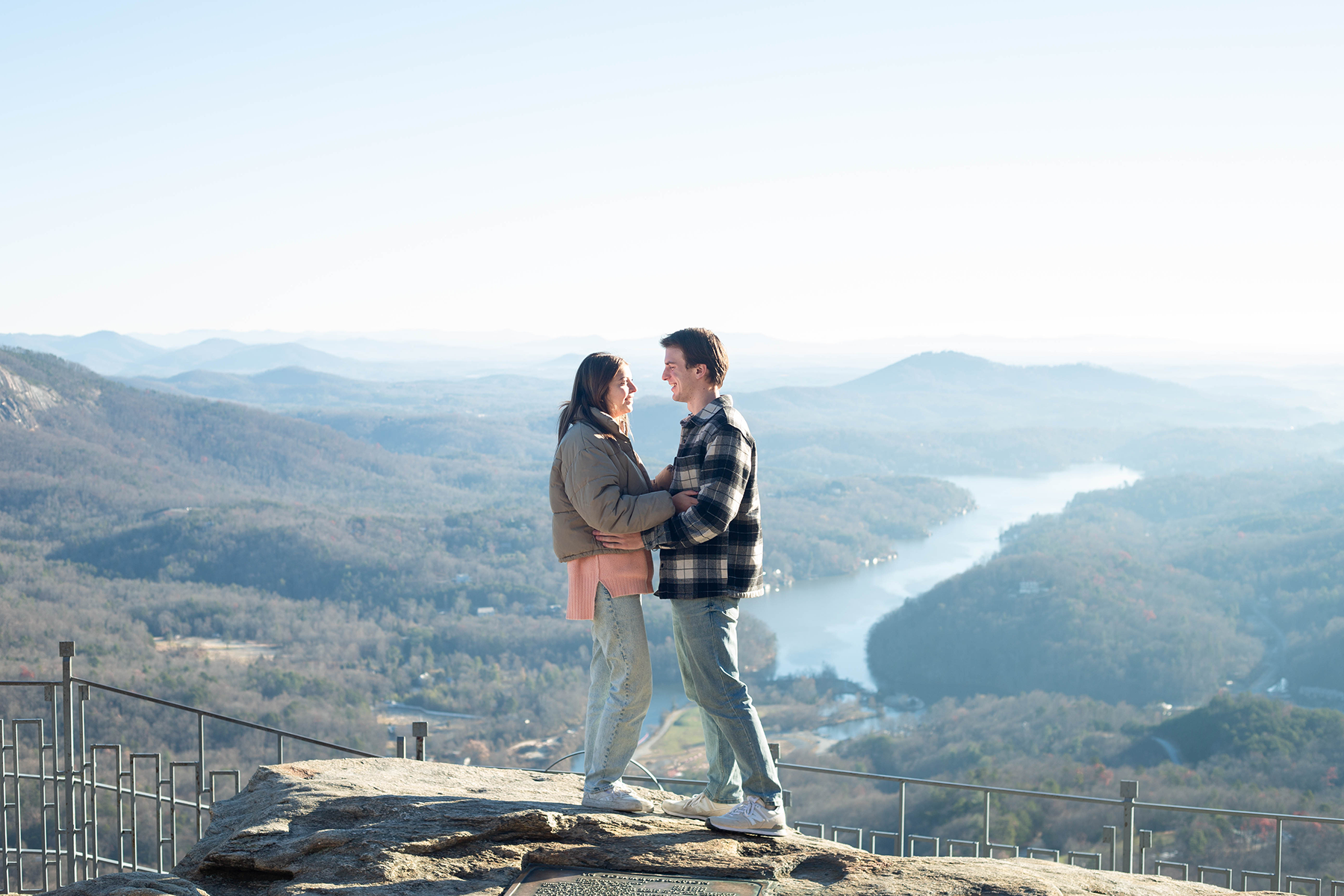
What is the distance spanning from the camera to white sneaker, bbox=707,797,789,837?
3.53 metres

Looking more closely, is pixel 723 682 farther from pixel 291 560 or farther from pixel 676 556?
pixel 291 560

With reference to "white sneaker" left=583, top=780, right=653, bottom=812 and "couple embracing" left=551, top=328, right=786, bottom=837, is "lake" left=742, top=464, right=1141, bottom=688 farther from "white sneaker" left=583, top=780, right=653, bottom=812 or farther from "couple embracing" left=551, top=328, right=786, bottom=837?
"couple embracing" left=551, top=328, right=786, bottom=837

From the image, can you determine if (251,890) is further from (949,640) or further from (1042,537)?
(1042,537)

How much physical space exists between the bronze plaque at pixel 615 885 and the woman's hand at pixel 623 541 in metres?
1.13

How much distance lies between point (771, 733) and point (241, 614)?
32.5 m

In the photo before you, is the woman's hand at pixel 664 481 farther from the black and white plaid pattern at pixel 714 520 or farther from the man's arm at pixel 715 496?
the man's arm at pixel 715 496

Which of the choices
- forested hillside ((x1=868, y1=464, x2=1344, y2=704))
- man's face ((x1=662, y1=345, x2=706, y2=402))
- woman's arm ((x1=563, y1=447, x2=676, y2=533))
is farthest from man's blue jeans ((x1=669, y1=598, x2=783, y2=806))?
forested hillside ((x1=868, y1=464, x2=1344, y2=704))

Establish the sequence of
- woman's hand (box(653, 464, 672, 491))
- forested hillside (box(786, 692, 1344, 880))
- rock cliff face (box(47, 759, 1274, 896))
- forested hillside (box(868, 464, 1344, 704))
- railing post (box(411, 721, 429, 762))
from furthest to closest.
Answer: forested hillside (box(868, 464, 1344, 704)) → forested hillside (box(786, 692, 1344, 880)) → railing post (box(411, 721, 429, 762)) → woman's hand (box(653, 464, 672, 491)) → rock cliff face (box(47, 759, 1274, 896))

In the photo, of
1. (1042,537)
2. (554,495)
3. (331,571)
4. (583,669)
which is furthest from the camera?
(1042,537)

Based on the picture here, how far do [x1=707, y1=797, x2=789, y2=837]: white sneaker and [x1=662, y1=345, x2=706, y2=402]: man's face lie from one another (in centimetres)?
154

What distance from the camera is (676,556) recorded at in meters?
3.51

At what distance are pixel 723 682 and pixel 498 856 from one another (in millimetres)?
1024

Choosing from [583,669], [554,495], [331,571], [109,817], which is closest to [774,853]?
[554,495]

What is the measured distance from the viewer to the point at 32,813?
19234mm
